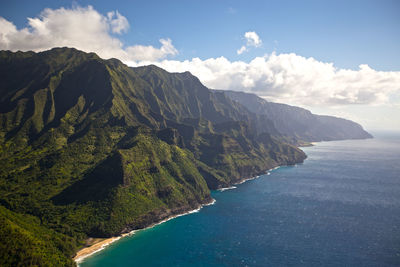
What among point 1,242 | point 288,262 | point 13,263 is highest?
point 1,242

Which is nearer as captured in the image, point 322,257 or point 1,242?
point 1,242

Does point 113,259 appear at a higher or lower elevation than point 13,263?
lower

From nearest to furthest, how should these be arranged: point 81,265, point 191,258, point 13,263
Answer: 1. point 13,263
2. point 81,265
3. point 191,258

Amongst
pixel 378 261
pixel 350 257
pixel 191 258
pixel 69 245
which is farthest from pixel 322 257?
pixel 69 245

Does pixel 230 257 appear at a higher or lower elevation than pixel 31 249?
lower

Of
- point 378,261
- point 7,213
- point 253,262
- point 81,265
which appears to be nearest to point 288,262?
point 253,262

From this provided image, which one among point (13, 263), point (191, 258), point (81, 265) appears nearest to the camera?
point (13, 263)

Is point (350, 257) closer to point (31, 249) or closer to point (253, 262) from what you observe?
point (253, 262)

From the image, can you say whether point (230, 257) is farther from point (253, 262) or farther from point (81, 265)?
point (81, 265)

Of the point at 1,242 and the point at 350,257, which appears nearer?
the point at 1,242
